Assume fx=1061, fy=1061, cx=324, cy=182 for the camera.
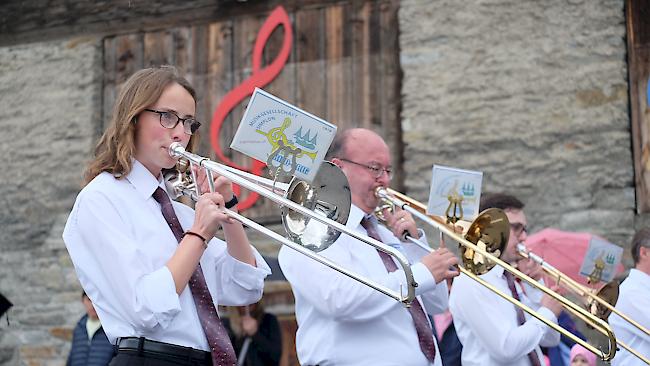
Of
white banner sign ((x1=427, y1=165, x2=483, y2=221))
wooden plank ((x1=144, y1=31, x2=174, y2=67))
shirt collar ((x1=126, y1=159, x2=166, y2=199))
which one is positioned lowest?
white banner sign ((x1=427, y1=165, x2=483, y2=221))

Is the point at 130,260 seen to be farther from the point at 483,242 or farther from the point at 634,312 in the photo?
the point at 634,312

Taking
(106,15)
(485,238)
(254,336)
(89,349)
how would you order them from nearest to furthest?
1. (485,238)
2. (89,349)
3. (254,336)
4. (106,15)

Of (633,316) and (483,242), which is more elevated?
(483,242)

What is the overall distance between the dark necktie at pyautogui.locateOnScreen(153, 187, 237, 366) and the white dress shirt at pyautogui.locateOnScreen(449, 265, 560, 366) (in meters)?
2.32

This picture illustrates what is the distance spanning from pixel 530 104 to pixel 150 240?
5.39 metres

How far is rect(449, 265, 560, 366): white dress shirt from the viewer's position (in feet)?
18.4

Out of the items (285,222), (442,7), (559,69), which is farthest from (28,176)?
(285,222)

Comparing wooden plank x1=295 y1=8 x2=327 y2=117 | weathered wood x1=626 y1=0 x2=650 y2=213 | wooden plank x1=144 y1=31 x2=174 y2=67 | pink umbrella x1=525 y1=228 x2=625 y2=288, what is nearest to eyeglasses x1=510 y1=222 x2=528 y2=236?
pink umbrella x1=525 y1=228 x2=625 y2=288

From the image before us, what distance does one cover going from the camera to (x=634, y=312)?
6.21 metres

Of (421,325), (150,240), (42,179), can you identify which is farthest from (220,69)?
(150,240)

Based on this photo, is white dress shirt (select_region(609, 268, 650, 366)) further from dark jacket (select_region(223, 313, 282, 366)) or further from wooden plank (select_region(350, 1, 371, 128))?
wooden plank (select_region(350, 1, 371, 128))

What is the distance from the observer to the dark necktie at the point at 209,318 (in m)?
3.63

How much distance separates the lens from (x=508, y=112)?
28.0 feet

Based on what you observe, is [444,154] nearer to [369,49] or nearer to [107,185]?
[369,49]
